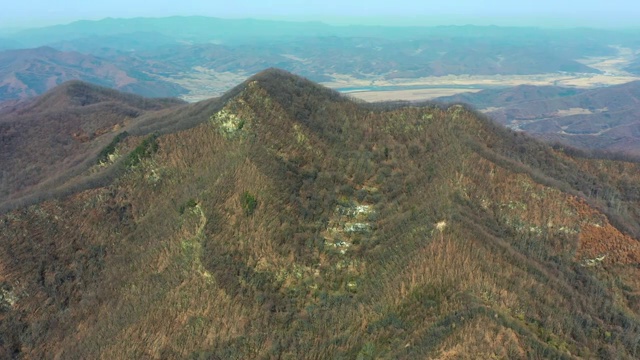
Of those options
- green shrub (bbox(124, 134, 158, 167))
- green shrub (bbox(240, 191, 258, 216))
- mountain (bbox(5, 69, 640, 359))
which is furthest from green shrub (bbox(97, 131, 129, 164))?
green shrub (bbox(240, 191, 258, 216))

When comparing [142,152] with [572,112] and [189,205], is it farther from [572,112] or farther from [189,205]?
[572,112]

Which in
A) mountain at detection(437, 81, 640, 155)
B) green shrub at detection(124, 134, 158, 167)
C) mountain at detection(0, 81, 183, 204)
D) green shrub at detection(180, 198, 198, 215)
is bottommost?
mountain at detection(437, 81, 640, 155)

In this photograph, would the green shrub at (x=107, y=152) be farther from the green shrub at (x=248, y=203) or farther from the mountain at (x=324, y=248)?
the green shrub at (x=248, y=203)

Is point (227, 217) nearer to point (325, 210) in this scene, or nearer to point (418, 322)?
point (325, 210)

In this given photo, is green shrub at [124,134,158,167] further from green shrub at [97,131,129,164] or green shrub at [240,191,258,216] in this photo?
green shrub at [240,191,258,216]

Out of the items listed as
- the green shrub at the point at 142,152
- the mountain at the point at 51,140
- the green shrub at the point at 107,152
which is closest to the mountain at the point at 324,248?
the green shrub at the point at 142,152

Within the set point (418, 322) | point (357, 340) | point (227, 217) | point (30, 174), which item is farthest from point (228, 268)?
point (30, 174)

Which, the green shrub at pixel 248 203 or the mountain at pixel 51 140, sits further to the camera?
the mountain at pixel 51 140
